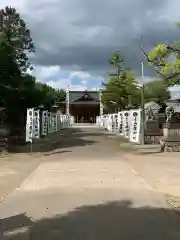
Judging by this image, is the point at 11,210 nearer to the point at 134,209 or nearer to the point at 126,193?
the point at 134,209

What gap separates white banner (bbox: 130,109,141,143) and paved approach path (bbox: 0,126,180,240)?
44.8 ft

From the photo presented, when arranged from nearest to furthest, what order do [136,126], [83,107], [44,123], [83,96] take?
[136,126]
[44,123]
[83,107]
[83,96]

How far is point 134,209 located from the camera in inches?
323

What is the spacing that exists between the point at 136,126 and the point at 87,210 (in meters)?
19.4

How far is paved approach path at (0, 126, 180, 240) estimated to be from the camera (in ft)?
21.4

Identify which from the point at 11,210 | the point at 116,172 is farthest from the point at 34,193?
the point at 116,172

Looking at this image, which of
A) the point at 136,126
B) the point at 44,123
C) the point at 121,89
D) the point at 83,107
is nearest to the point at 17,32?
the point at 44,123

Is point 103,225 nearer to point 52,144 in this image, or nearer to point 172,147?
point 172,147

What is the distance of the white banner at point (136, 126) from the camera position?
26.8m

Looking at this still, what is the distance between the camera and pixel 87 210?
26.5 feet

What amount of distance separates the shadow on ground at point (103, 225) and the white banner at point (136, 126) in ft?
60.9

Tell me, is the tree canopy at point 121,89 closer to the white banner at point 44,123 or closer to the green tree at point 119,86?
the green tree at point 119,86

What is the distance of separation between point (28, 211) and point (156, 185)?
4.15m

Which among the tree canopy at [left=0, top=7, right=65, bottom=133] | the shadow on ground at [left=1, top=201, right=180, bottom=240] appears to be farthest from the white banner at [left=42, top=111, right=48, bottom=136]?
the shadow on ground at [left=1, top=201, right=180, bottom=240]
